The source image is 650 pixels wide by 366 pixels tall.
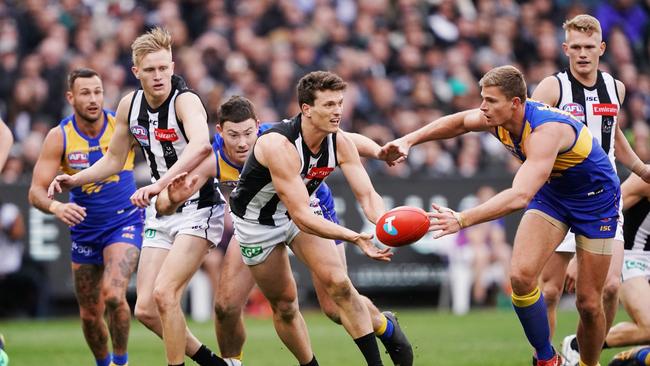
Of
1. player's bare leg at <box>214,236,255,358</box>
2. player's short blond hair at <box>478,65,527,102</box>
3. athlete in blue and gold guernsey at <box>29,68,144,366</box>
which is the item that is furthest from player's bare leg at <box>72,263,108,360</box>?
player's short blond hair at <box>478,65,527,102</box>

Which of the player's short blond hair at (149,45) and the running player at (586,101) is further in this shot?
the running player at (586,101)

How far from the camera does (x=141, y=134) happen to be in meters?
9.91

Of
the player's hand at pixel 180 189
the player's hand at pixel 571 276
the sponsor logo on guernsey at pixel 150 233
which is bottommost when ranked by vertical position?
the player's hand at pixel 571 276

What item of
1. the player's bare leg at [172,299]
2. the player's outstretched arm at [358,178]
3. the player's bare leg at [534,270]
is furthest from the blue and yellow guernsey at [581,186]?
the player's bare leg at [172,299]

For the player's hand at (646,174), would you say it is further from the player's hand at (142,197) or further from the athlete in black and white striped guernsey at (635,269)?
the player's hand at (142,197)

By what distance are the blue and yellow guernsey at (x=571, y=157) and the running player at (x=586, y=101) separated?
0.96 m

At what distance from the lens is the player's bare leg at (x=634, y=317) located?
1011cm

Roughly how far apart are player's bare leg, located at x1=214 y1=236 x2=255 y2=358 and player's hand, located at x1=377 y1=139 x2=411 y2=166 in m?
1.50

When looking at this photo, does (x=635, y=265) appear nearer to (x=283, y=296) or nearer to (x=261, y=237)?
(x=283, y=296)

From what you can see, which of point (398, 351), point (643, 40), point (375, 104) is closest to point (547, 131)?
point (398, 351)

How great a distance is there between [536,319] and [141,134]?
12.3 ft

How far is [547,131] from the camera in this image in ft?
28.6

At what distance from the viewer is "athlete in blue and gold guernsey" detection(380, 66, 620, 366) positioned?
868 cm

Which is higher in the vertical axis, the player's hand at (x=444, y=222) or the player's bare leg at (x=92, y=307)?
the player's hand at (x=444, y=222)
